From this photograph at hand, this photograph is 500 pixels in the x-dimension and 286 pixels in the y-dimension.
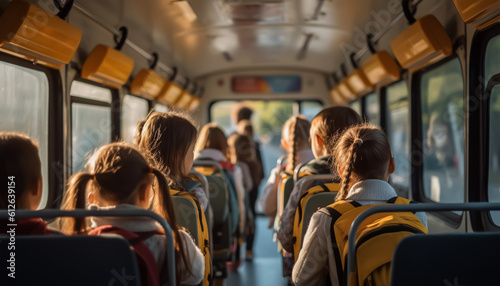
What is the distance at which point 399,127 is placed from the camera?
6.17 meters

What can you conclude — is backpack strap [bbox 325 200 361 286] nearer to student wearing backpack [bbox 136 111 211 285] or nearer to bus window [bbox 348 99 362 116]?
student wearing backpack [bbox 136 111 211 285]

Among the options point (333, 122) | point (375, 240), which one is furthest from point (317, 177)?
point (375, 240)

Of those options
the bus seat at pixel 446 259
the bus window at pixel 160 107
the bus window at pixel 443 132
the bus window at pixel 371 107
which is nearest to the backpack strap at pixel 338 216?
the bus seat at pixel 446 259

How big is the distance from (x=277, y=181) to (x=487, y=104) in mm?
1783

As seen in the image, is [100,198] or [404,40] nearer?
[100,198]

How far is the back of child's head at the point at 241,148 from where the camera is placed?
6339 mm

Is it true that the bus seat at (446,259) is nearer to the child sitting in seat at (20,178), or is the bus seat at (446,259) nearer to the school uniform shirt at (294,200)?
→ the child sitting in seat at (20,178)

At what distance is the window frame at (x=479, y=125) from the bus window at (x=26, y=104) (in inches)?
113

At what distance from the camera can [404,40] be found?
4.27m

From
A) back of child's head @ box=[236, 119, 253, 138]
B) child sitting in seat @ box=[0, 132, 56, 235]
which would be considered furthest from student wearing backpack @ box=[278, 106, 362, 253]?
back of child's head @ box=[236, 119, 253, 138]

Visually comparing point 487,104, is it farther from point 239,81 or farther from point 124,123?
point 239,81

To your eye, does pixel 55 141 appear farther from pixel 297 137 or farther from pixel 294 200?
pixel 294 200

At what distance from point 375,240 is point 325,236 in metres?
0.27

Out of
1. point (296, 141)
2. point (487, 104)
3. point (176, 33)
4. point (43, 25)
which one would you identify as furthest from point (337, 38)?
point (43, 25)
